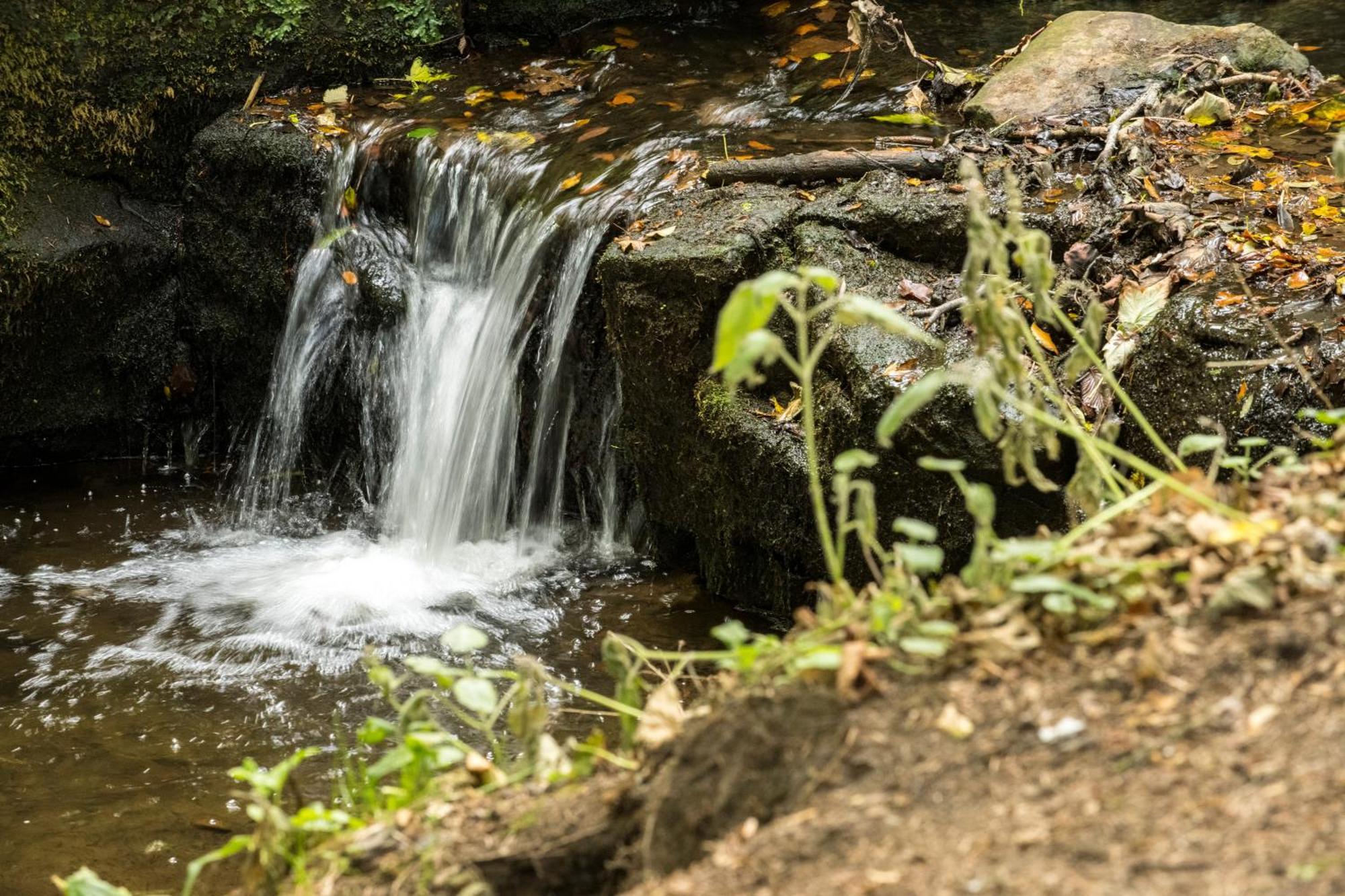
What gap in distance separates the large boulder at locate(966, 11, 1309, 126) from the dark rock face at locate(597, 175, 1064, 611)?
1044 mm

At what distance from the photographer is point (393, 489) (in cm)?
594

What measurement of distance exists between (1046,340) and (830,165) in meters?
1.44

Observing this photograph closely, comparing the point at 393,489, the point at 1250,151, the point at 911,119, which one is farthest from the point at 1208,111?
the point at 393,489

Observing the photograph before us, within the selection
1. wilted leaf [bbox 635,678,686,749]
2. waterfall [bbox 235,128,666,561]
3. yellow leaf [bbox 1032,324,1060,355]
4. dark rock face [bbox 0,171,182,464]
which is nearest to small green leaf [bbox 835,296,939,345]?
wilted leaf [bbox 635,678,686,749]

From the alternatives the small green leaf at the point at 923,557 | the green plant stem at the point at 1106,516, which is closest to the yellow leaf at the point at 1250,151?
the green plant stem at the point at 1106,516

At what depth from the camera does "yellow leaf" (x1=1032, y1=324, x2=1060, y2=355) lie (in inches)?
158

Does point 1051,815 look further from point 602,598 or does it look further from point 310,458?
point 310,458

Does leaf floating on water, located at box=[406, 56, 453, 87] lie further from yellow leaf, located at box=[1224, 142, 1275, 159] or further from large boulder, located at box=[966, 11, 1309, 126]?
yellow leaf, located at box=[1224, 142, 1275, 159]

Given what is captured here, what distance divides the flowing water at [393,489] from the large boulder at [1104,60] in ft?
1.35

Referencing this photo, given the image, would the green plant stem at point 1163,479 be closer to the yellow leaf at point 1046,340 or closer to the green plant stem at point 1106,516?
the green plant stem at point 1106,516

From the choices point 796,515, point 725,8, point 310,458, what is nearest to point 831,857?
point 796,515

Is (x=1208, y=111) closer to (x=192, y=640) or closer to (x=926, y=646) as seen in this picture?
(x=926, y=646)

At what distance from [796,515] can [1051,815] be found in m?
2.82

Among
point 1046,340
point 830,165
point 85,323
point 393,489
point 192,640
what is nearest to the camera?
point 1046,340
